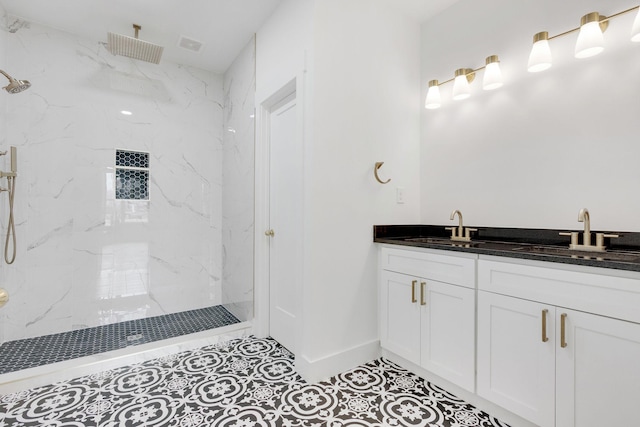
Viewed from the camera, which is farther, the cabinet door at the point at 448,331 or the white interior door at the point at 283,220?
the white interior door at the point at 283,220

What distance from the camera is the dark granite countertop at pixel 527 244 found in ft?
4.14

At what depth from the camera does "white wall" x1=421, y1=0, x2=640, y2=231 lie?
5.20 ft

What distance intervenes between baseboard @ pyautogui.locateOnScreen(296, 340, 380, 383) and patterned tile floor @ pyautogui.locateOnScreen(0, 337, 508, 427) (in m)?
0.04

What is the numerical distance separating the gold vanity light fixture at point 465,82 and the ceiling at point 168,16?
Result: 2.02 feet

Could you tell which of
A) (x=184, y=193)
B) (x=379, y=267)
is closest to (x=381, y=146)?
(x=379, y=267)

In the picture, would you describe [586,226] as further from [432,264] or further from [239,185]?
[239,185]

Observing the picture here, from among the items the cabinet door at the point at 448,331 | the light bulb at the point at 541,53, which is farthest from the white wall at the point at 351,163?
the light bulb at the point at 541,53

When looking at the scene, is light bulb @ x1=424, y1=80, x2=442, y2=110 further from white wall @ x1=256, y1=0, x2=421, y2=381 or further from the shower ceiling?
the shower ceiling

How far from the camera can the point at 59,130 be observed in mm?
2691

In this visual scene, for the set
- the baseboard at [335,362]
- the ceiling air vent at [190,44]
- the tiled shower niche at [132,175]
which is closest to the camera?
the baseboard at [335,362]

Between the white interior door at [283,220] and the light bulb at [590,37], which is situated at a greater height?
the light bulb at [590,37]

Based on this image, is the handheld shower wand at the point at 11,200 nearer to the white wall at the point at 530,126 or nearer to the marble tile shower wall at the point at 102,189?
the marble tile shower wall at the point at 102,189

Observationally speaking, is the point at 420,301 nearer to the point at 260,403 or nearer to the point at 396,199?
the point at 396,199

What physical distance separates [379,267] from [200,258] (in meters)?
2.16
